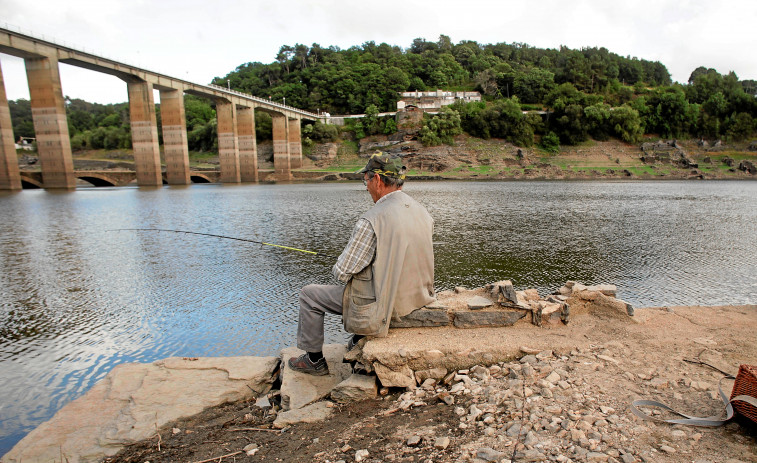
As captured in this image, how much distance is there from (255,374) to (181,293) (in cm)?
493

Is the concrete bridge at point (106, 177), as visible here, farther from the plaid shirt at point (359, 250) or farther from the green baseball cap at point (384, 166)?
the plaid shirt at point (359, 250)

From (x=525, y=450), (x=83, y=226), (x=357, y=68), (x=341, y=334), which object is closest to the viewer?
(x=525, y=450)

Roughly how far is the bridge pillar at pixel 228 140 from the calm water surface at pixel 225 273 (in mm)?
47204

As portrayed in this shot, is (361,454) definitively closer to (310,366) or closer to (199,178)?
(310,366)

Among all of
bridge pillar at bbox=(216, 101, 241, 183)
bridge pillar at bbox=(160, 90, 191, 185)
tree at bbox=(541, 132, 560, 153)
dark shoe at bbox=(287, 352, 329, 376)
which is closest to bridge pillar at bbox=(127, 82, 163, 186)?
bridge pillar at bbox=(160, 90, 191, 185)

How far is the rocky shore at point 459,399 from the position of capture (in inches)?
Result: 115

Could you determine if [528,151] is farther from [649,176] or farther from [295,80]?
[295,80]

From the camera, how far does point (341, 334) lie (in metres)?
Answer: 6.69

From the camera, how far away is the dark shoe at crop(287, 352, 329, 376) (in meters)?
4.64

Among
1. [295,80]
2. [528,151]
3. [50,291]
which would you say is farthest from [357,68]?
[50,291]

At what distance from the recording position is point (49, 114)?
4162cm

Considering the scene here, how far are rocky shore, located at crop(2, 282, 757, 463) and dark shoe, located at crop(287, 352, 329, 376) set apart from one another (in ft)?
0.27

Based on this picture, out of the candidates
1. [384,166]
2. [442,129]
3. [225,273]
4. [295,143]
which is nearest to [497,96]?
A: [442,129]

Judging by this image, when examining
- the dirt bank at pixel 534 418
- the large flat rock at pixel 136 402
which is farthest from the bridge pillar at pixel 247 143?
the dirt bank at pixel 534 418
